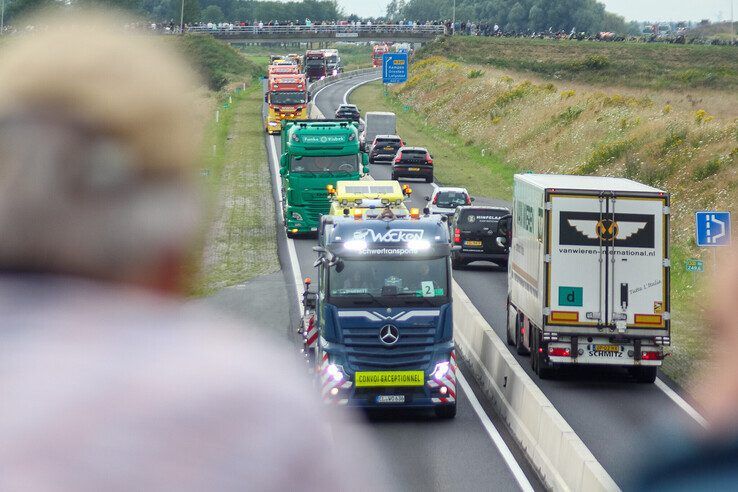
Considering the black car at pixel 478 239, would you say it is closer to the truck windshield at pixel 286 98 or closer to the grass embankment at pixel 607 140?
the grass embankment at pixel 607 140

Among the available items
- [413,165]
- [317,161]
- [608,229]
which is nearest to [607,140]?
[413,165]

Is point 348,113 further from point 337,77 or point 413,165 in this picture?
point 337,77

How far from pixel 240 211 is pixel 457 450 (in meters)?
32.1

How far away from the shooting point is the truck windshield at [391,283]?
19.3m

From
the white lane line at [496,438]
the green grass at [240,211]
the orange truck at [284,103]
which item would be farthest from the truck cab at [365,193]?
the orange truck at [284,103]

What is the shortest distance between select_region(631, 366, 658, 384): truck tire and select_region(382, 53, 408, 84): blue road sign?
7587 centimetres

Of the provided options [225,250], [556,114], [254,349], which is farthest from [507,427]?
[556,114]

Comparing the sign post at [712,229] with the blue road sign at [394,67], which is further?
the blue road sign at [394,67]

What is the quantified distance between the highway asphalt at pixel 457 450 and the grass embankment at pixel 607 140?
5.64 m

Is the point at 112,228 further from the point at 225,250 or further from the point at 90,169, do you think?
the point at 225,250

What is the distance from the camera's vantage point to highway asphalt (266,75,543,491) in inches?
647

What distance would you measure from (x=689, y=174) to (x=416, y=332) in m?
31.8

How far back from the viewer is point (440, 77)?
112 meters

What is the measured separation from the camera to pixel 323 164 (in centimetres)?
4066
